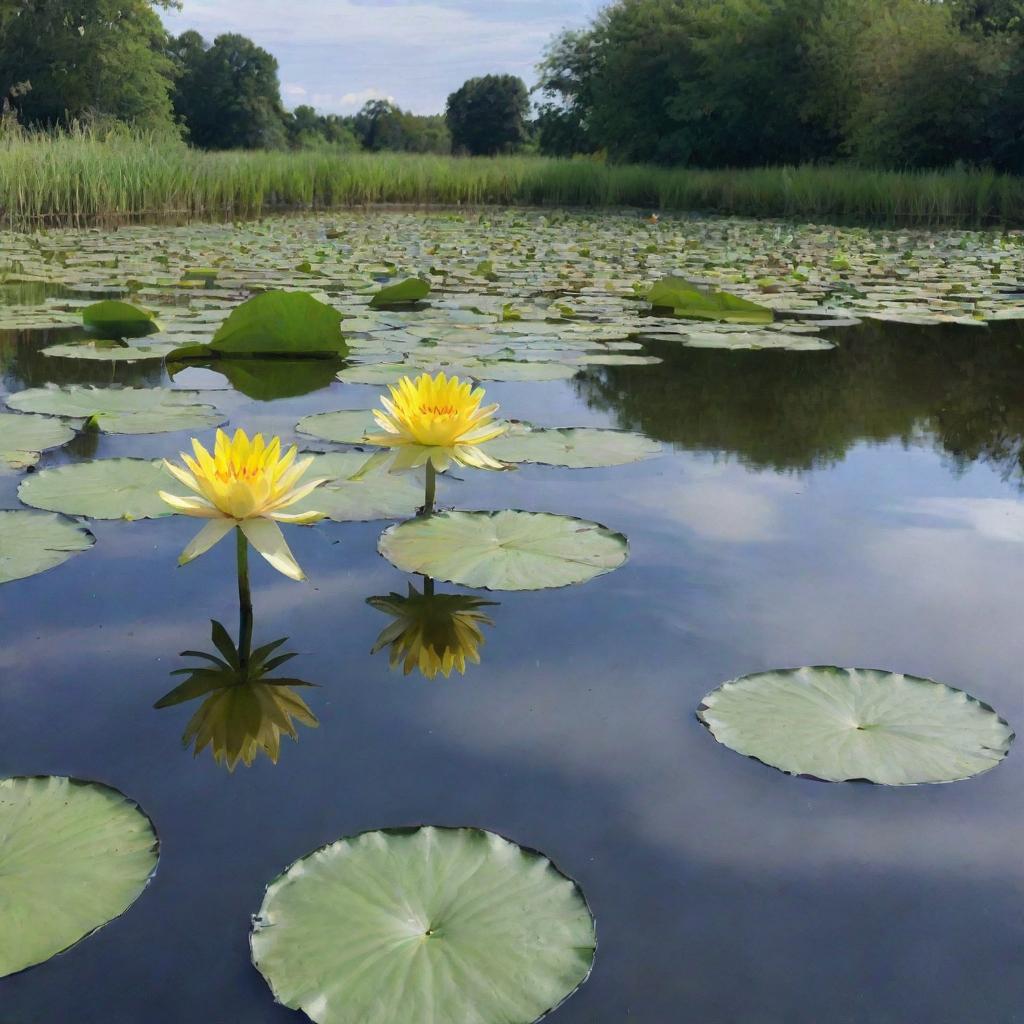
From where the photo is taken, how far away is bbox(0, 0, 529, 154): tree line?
2300 cm

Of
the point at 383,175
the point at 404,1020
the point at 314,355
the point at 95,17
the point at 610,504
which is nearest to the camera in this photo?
the point at 404,1020

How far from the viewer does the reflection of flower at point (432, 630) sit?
0.95 metres

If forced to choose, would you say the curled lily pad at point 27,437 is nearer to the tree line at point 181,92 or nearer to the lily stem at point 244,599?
the lily stem at point 244,599

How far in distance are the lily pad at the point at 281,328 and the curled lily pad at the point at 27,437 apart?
0.76 metres

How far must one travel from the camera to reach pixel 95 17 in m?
23.5

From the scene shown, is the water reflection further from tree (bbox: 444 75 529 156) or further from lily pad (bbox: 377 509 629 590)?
tree (bbox: 444 75 529 156)

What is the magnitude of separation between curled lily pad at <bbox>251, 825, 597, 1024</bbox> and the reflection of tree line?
118 cm

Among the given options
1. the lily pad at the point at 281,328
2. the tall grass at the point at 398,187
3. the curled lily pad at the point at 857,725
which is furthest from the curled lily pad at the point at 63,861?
the tall grass at the point at 398,187

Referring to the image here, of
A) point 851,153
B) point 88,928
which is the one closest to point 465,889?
point 88,928

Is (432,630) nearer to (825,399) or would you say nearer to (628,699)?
(628,699)

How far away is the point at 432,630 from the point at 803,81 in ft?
57.9

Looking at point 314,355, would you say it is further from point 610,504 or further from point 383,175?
point 383,175

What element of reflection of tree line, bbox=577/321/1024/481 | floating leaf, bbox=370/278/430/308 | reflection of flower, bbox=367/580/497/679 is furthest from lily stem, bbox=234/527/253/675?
floating leaf, bbox=370/278/430/308

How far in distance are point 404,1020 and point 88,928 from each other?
0.67 feet
